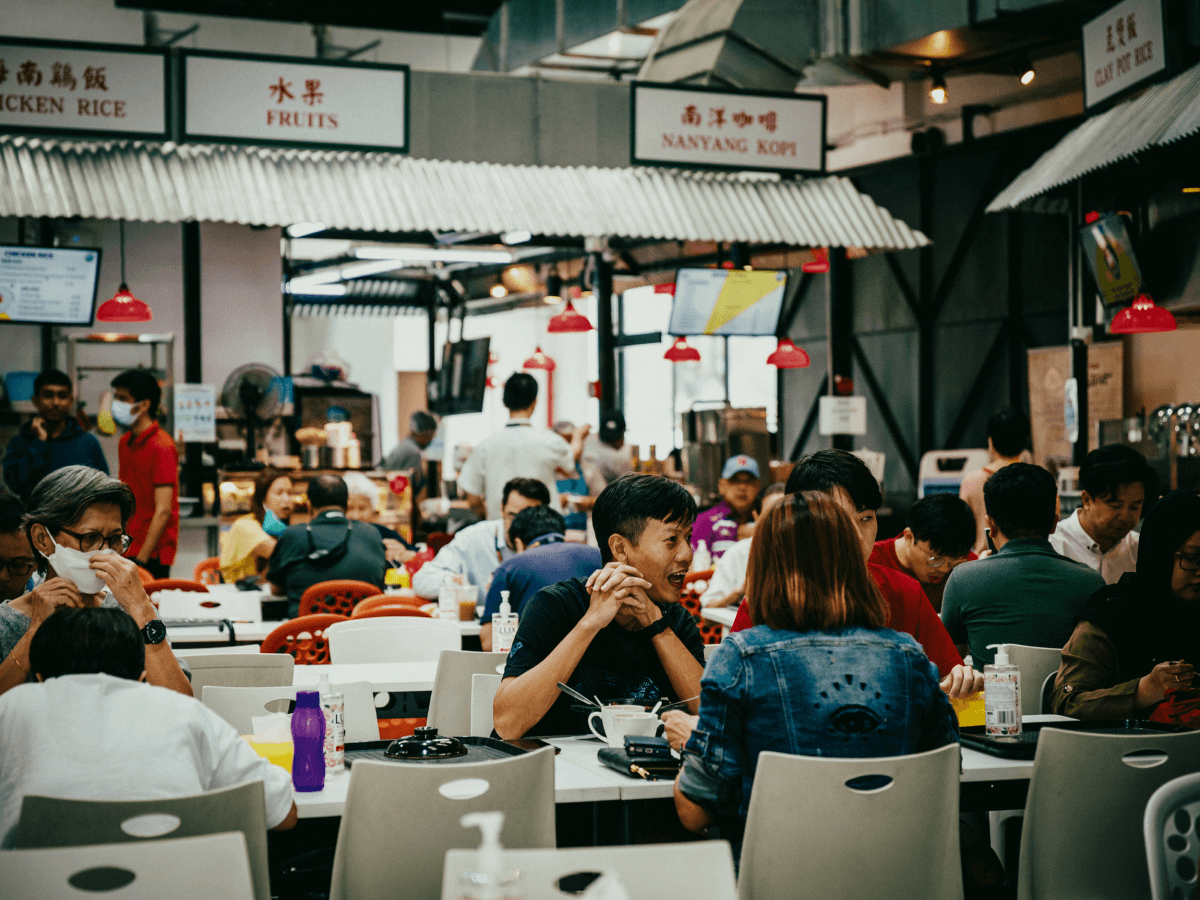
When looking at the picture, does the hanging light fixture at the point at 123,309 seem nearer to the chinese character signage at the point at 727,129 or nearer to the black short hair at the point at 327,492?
the black short hair at the point at 327,492

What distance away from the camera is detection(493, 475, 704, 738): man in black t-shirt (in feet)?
10.9

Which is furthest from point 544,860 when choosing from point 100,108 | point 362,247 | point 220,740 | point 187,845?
point 362,247

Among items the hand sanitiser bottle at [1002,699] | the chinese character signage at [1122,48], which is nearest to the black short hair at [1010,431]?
the chinese character signage at [1122,48]

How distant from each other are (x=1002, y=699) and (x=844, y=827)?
3.60 feet

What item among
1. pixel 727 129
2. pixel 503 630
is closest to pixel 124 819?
pixel 503 630

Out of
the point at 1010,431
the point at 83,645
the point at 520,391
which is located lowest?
the point at 83,645

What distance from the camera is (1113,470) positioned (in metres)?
5.27

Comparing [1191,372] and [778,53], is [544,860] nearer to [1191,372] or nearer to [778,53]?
[778,53]

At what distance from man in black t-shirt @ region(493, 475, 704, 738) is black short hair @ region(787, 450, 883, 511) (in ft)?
1.77

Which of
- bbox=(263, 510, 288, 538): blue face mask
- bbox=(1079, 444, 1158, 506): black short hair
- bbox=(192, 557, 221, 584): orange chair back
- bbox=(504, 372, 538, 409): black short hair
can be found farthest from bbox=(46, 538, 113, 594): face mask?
bbox=(192, 557, 221, 584): orange chair back

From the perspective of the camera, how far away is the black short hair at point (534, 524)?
5703 mm

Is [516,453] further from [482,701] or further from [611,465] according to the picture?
[482,701]

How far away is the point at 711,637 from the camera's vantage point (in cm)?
713

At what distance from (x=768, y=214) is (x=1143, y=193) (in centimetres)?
304
